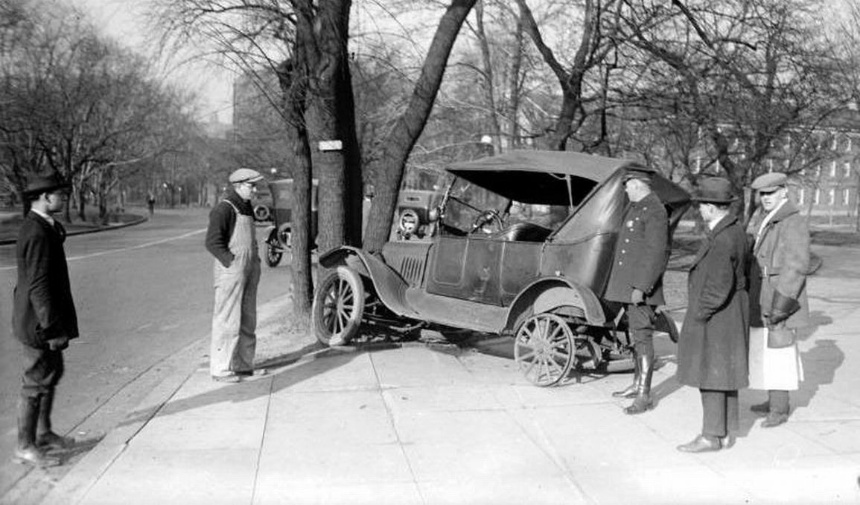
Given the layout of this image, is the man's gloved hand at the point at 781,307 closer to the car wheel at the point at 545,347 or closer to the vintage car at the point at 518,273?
the vintage car at the point at 518,273

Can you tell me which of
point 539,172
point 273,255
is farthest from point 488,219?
point 273,255

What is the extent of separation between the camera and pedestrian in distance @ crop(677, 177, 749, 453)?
15.6 feet

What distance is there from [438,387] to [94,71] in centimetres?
3576

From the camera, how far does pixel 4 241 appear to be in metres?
25.8

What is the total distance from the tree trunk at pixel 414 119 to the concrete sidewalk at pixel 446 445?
114 inches

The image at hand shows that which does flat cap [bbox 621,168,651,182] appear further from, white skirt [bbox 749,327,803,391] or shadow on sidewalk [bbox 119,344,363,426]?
shadow on sidewalk [bbox 119,344,363,426]

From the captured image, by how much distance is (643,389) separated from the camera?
581 cm

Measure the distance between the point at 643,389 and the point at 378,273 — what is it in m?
3.12

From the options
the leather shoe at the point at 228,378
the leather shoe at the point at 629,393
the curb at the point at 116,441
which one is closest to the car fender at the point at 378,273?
the curb at the point at 116,441

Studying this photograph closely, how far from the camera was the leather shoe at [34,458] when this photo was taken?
4.58 metres

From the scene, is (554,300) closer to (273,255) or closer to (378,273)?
(378,273)

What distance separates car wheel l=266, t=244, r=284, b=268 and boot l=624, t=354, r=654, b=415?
14.1 meters

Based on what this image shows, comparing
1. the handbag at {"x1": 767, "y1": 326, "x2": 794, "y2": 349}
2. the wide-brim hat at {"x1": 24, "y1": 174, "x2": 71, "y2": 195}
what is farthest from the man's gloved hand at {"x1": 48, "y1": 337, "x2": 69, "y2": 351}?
the handbag at {"x1": 767, "y1": 326, "x2": 794, "y2": 349}

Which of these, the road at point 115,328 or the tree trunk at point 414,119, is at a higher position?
the tree trunk at point 414,119
